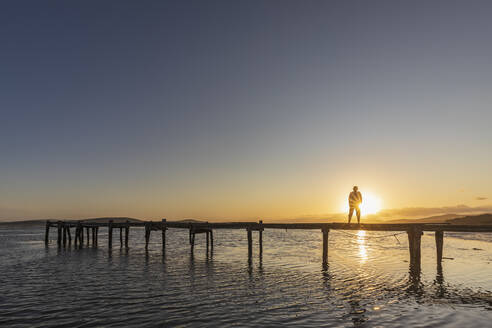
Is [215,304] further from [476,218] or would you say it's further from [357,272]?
[476,218]

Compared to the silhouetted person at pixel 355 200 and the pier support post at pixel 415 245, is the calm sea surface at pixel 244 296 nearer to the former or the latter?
the pier support post at pixel 415 245

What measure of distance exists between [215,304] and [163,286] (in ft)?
12.9

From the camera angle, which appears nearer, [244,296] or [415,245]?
[244,296]

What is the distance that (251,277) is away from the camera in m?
16.2

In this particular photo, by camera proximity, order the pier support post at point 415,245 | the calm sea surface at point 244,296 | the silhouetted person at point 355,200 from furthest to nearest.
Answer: the silhouetted person at point 355,200, the pier support post at point 415,245, the calm sea surface at point 244,296

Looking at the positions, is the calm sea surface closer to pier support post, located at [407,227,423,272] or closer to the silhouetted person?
pier support post, located at [407,227,423,272]

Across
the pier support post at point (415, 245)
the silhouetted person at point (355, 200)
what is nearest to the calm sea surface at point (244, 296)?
the pier support post at point (415, 245)

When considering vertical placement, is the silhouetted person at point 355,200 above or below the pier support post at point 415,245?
above

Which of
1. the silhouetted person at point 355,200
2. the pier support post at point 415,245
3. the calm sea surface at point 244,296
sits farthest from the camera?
the silhouetted person at point 355,200

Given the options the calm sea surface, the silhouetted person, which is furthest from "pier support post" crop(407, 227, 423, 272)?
the silhouetted person

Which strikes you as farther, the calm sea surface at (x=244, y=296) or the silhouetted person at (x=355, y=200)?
the silhouetted person at (x=355, y=200)

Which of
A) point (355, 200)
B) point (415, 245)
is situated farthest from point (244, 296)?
point (355, 200)

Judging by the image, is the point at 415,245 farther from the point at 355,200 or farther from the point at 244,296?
the point at 244,296

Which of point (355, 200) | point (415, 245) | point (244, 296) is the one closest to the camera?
point (244, 296)
